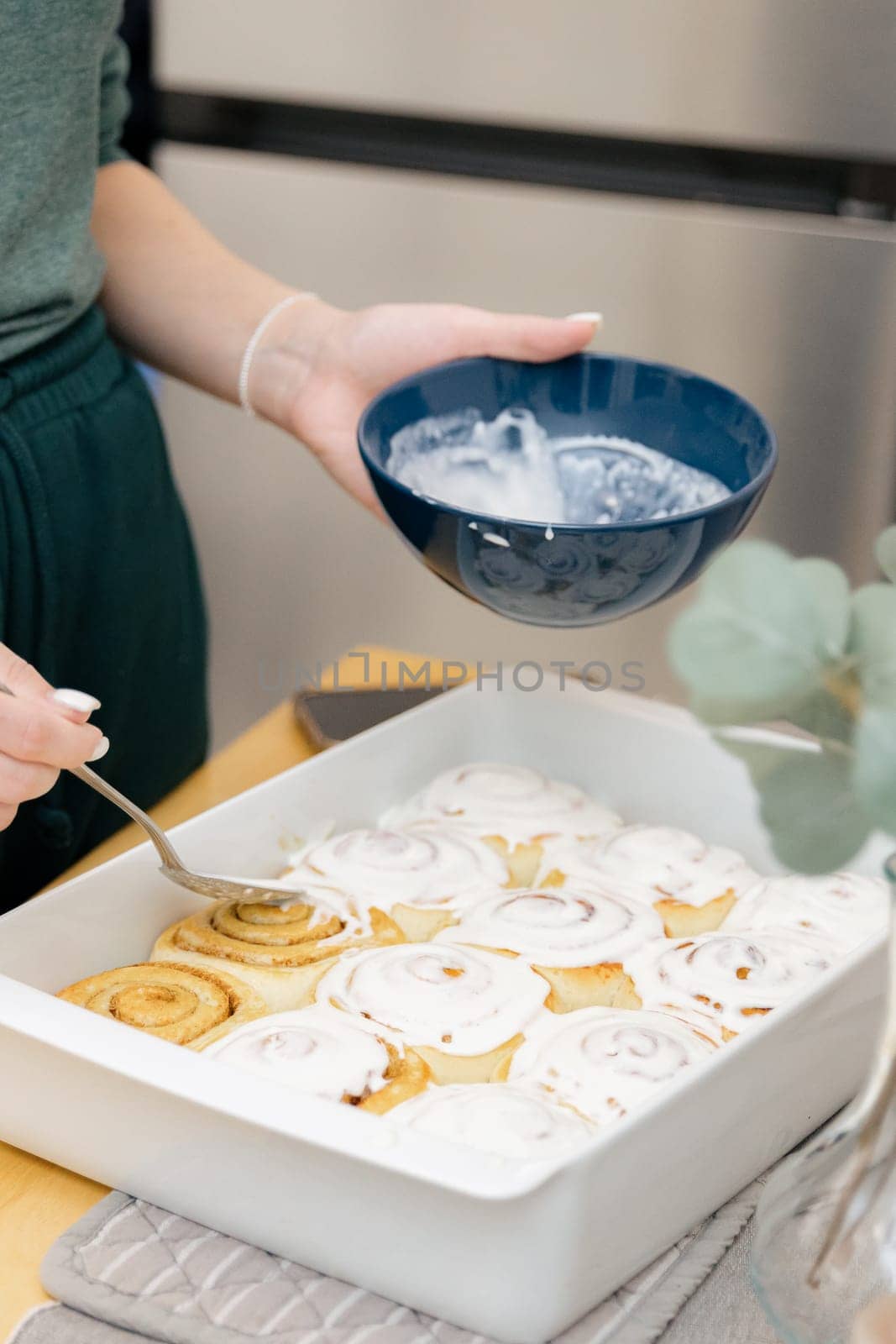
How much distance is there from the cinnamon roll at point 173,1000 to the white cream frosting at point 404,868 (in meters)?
0.12

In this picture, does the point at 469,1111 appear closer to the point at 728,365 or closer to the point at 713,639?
the point at 713,639

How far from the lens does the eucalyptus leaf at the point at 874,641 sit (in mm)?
434

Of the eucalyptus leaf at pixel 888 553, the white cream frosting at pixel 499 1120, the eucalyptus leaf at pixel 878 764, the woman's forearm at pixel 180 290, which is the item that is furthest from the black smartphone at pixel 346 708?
the eucalyptus leaf at pixel 878 764

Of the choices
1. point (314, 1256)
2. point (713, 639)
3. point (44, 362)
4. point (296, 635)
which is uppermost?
point (713, 639)

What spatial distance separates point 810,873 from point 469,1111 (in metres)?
0.24

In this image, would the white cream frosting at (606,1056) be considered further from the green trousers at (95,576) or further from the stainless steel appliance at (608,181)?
the stainless steel appliance at (608,181)

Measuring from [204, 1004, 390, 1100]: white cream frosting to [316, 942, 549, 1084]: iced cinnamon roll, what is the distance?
3cm

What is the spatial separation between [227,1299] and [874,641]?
0.36m

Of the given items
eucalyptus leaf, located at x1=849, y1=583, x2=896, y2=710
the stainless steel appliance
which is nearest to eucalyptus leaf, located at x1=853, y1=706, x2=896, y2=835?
eucalyptus leaf, located at x1=849, y1=583, x2=896, y2=710

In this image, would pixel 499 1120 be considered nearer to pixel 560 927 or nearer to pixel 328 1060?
pixel 328 1060

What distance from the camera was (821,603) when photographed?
17.5 inches

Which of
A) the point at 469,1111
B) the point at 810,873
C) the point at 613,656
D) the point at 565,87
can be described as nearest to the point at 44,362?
the point at 469,1111

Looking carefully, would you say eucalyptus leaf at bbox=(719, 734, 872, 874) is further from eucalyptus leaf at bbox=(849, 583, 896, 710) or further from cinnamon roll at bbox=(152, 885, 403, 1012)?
cinnamon roll at bbox=(152, 885, 403, 1012)

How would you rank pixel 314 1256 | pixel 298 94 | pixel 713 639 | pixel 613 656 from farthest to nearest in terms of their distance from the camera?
pixel 613 656 → pixel 298 94 → pixel 314 1256 → pixel 713 639
